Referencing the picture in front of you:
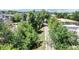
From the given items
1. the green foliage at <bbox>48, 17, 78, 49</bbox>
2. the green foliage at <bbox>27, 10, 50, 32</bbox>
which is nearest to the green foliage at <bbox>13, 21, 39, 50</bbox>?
the green foliage at <bbox>27, 10, 50, 32</bbox>

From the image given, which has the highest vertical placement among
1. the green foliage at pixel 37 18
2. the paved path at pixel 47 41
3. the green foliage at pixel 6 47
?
the green foliage at pixel 37 18

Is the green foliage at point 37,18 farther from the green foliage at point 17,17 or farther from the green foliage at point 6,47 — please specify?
the green foliage at point 6,47

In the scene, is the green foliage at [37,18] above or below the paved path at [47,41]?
above

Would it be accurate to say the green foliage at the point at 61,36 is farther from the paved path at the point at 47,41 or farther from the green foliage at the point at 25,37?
the green foliage at the point at 25,37

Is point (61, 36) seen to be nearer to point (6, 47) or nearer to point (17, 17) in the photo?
point (17, 17)

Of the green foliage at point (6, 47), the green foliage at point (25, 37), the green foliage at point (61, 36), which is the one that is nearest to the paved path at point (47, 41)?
the green foliage at point (61, 36)

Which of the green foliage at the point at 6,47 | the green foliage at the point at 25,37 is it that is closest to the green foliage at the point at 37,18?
the green foliage at the point at 25,37

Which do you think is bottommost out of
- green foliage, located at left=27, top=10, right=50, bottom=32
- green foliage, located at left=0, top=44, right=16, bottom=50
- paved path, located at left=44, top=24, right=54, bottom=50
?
green foliage, located at left=0, top=44, right=16, bottom=50

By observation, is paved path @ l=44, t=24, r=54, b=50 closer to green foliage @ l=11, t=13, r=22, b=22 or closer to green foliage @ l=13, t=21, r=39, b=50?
green foliage @ l=13, t=21, r=39, b=50
